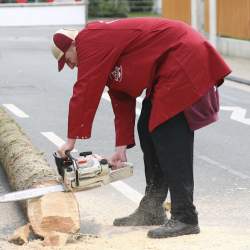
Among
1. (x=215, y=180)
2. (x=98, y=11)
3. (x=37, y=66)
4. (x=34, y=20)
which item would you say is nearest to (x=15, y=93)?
(x=37, y=66)

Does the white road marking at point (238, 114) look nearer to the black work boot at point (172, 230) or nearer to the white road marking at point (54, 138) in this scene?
the white road marking at point (54, 138)

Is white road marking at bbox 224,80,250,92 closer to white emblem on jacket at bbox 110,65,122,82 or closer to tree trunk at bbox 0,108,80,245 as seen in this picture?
tree trunk at bbox 0,108,80,245

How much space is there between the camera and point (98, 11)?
44.3m

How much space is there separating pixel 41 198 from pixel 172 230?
3.32 feet

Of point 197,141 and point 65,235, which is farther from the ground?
point 65,235

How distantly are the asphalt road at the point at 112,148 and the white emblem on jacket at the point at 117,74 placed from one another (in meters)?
1.29

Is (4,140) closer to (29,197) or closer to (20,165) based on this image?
(20,165)

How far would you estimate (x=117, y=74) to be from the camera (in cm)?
584

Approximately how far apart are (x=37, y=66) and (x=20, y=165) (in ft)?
41.3

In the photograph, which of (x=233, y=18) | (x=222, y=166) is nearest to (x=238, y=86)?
(x=233, y=18)

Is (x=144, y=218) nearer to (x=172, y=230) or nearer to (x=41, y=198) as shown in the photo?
(x=172, y=230)

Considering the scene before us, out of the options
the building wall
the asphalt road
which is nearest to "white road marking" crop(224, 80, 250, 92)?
the asphalt road

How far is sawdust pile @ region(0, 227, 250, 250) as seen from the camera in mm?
5836

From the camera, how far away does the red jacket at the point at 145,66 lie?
5.75m
